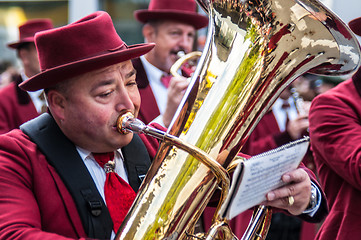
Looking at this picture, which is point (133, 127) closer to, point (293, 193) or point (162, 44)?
point (293, 193)

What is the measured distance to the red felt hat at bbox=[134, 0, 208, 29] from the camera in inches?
163

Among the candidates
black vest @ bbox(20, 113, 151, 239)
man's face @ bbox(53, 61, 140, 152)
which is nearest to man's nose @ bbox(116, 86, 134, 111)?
man's face @ bbox(53, 61, 140, 152)

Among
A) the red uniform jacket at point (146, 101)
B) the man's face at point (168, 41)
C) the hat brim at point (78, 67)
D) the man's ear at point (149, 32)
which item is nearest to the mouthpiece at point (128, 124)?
the hat brim at point (78, 67)

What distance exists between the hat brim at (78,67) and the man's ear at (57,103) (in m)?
0.04

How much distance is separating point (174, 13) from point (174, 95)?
1212 millimetres

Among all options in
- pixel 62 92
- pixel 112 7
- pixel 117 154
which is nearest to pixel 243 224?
pixel 117 154

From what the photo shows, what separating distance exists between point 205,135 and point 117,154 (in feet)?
1.69

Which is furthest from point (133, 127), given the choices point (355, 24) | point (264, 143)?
point (264, 143)

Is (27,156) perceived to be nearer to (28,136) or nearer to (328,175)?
(28,136)

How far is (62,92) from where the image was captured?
1.98m

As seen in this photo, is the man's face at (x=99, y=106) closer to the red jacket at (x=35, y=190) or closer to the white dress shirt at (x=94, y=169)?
the white dress shirt at (x=94, y=169)

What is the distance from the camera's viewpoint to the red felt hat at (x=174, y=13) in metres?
4.15

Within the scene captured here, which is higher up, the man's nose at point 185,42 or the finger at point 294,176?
the finger at point 294,176

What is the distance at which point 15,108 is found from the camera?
14.4 feet
